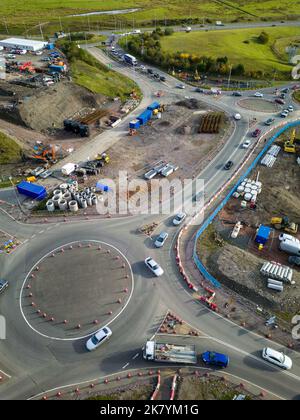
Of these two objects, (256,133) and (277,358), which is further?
(256,133)

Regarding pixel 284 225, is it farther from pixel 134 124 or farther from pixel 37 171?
pixel 37 171

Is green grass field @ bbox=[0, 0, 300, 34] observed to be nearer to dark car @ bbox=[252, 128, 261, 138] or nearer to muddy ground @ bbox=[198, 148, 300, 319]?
dark car @ bbox=[252, 128, 261, 138]

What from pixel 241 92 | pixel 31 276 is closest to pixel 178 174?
pixel 31 276

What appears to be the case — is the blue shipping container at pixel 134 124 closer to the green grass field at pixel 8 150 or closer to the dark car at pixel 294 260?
the green grass field at pixel 8 150

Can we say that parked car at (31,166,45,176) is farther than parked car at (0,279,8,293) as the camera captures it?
Yes

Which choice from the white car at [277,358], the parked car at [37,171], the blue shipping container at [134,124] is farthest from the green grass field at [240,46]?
the white car at [277,358]

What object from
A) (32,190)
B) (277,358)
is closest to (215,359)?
(277,358)

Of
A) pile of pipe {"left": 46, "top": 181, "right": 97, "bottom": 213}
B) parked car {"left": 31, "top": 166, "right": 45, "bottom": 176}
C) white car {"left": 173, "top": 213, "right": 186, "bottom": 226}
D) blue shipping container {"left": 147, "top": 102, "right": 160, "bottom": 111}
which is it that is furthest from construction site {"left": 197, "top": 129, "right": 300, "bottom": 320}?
parked car {"left": 31, "top": 166, "right": 45, "bottom": 176}
